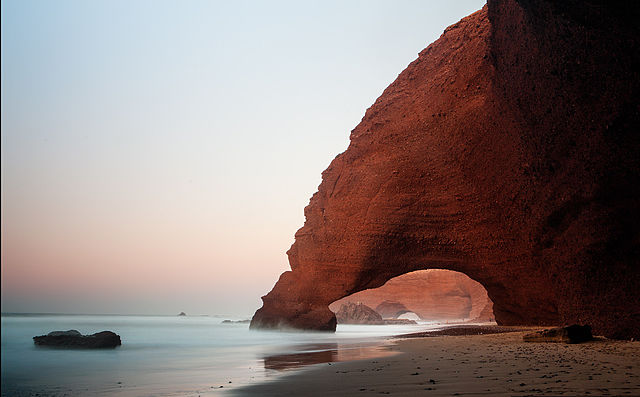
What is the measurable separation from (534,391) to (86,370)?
7072mm

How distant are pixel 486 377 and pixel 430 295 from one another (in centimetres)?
5162

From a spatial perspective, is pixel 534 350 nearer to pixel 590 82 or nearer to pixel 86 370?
pixel 590 82

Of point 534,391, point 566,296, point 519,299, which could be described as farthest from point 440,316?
point 534,391

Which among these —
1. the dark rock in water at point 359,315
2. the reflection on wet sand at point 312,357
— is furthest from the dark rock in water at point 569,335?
the dark rock in water at point 359,315

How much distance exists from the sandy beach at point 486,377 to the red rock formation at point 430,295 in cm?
4780

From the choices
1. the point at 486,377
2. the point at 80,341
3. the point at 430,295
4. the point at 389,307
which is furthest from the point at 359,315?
the point at 486,377

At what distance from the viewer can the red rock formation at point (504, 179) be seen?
7812mm

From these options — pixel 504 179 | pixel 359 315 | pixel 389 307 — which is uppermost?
pixel 504 179

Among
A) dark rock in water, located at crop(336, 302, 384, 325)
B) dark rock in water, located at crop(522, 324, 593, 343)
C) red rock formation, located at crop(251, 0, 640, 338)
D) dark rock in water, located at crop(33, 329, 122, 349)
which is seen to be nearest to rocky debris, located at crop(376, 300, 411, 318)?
dark rock in water, located at crop(336, 302, 384, 325)

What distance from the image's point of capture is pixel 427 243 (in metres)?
16.5

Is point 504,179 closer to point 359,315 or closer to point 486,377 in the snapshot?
point 486,377

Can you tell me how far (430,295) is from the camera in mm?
53750

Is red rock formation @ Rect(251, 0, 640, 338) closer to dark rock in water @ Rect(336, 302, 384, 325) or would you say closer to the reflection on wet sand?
the reflection on wet sand

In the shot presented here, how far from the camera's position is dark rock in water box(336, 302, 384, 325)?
1650 inches
